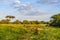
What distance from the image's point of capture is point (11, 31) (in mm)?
19969

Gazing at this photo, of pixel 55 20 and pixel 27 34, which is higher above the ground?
pixel 55 20

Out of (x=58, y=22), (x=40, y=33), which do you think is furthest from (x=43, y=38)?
(x=58, y=22)

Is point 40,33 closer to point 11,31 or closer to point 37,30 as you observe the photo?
point 37,30

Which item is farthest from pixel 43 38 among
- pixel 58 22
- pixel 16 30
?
pixel 58 22

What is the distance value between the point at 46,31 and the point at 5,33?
3.74m

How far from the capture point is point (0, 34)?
62.2 ft

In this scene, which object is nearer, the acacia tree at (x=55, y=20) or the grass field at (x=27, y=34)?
the grass field at (x=27, y=34)

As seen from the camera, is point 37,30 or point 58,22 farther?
point 58,22

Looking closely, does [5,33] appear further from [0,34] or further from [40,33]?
[40,33]

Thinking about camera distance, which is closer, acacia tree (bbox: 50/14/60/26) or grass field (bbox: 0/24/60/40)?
grass field (bbox: 0/24/60/40)

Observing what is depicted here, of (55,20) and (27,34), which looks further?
(55,20)

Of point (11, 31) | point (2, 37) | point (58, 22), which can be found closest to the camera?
point (2, 37)

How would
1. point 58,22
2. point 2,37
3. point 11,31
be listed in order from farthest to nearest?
point 58,22 < point 11,31 < point 2,37

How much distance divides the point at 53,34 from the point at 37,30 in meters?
1.46
